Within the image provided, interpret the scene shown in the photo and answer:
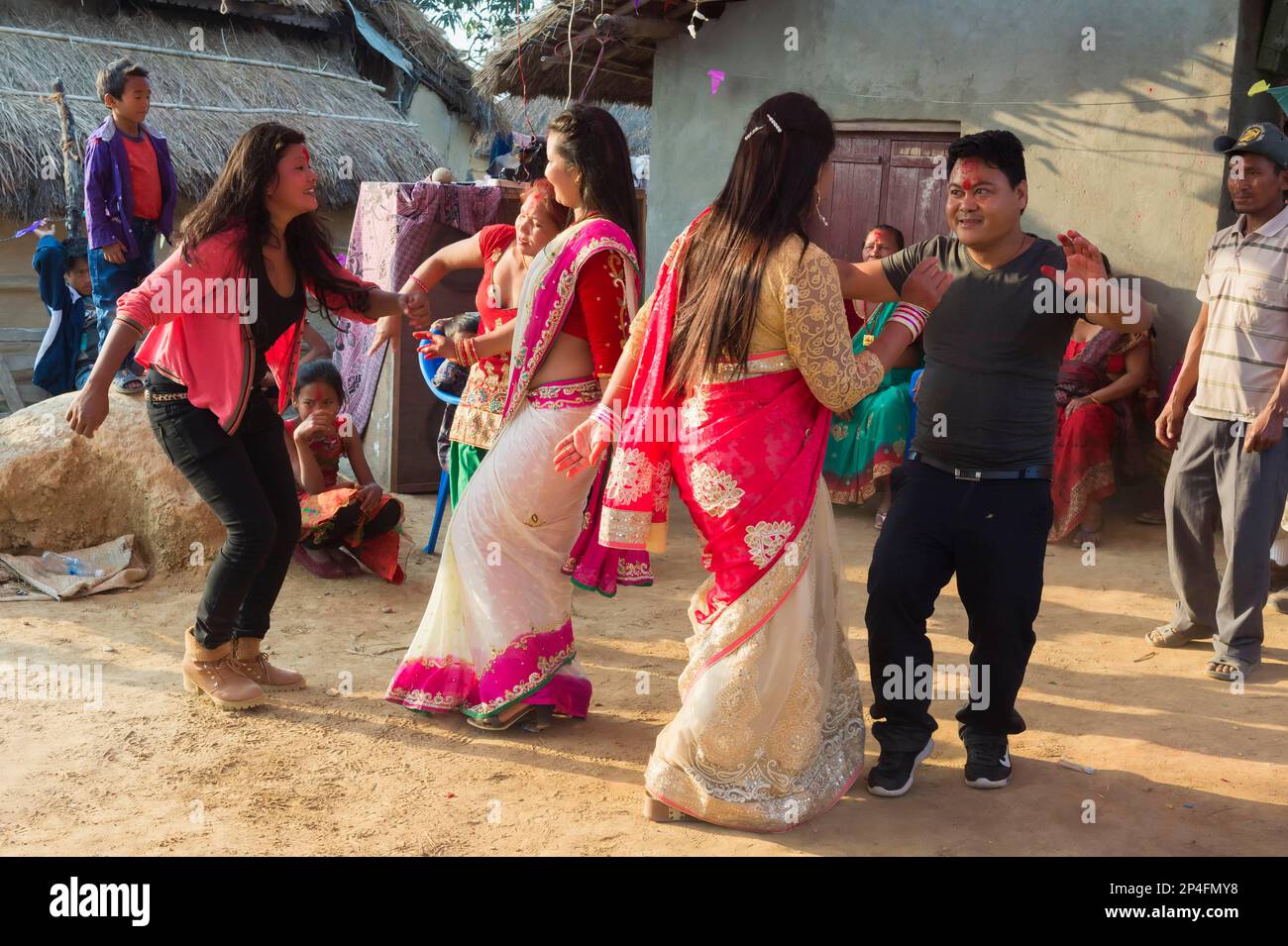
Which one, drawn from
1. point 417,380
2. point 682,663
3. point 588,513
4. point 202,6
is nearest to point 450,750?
point 588,513

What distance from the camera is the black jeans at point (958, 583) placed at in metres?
3.36

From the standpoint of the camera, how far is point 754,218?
3080 mm

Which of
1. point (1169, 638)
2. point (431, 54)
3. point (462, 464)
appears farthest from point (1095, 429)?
point (431, 54)

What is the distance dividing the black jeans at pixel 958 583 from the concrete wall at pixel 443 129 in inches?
514

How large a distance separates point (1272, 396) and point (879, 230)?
10.1 feet

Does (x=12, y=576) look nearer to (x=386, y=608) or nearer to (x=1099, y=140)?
(x=386, y=608)

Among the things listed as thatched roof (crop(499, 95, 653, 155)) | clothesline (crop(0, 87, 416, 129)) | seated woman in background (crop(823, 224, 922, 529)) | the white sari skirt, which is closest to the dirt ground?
the white sari skirt

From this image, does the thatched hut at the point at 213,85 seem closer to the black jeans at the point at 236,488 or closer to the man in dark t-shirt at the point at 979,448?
the black jeans at the point at 236,488

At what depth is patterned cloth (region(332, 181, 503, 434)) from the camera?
7414mm

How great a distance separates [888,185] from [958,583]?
15.8 feet

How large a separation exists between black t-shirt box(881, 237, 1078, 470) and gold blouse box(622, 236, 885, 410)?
0.43 m

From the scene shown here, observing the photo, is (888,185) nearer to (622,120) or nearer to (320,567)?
(320,567)

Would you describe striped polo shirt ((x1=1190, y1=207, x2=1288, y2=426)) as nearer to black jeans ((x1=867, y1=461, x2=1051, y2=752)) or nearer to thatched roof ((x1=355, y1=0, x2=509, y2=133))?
black jeans ((x1=867, y1=461, x2=1051, y2=752))

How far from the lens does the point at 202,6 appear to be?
41.2 ft
